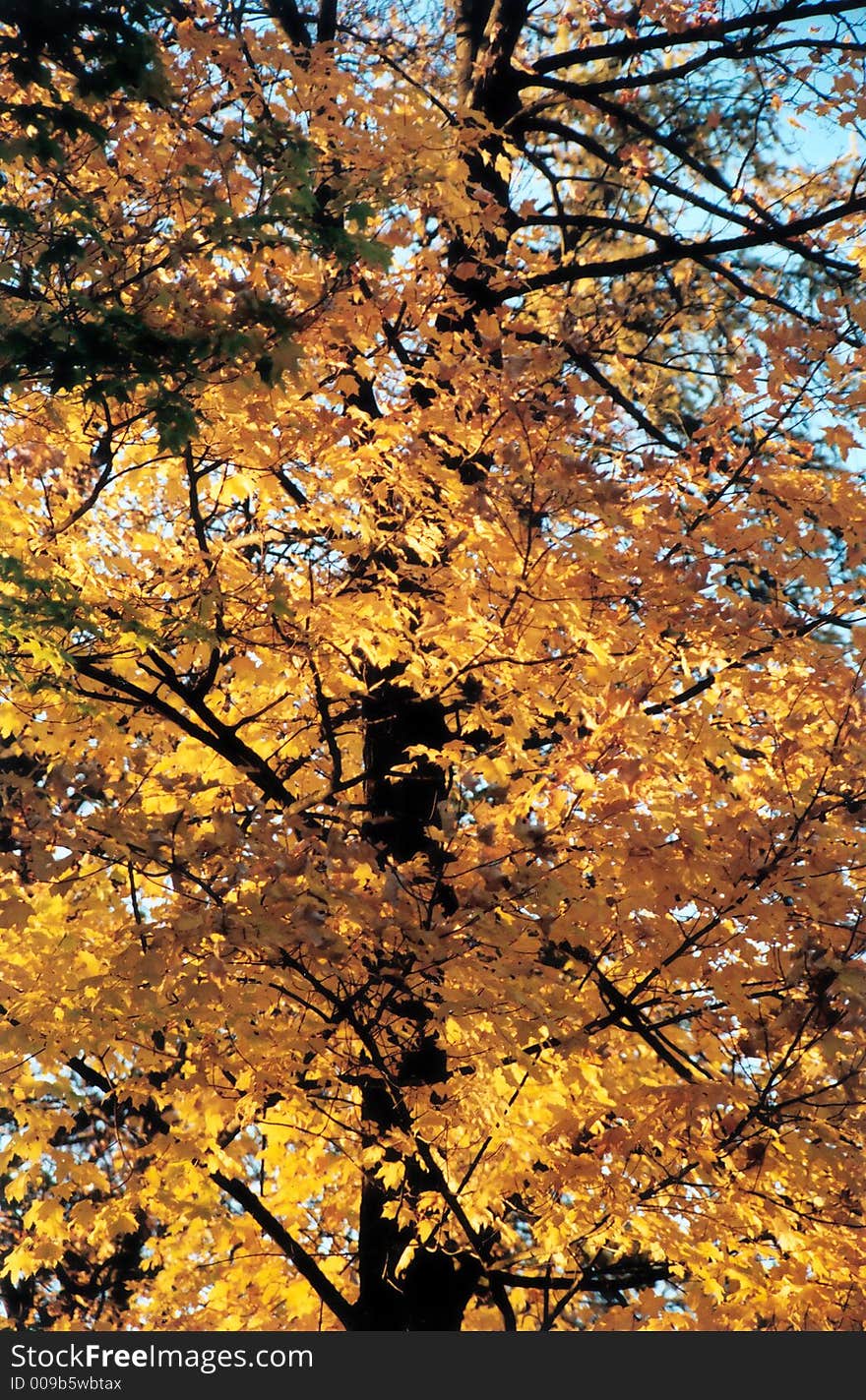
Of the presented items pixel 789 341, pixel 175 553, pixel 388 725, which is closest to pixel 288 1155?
pixel 388 725

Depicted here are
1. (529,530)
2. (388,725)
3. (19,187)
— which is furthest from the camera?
(388,725)

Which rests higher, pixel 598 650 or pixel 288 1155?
pixel 598 650

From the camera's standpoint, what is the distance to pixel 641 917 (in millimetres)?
4754

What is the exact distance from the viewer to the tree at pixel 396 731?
4090 millimetres

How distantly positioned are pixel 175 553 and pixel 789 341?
9.45 feet

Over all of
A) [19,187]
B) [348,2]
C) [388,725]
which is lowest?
[388,725]

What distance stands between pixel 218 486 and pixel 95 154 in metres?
1.54

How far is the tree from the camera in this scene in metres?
4.09

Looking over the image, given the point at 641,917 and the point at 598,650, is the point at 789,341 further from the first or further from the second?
the point at 641,917

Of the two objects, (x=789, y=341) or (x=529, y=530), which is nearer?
(x=529, y=530)

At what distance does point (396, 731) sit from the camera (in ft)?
20.7

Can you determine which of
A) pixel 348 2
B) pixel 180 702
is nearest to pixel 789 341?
pixel 180 702

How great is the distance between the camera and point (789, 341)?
4.81 metres

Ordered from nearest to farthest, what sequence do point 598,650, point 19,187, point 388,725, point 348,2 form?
1. point 598,650
2. point 19,187
3. point 388,725
4. point 348,2
